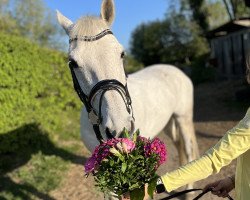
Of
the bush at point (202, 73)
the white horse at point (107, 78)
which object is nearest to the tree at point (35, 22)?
the bush at point (202, 73)

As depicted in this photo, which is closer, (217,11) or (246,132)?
(246,132)

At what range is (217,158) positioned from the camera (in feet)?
5.69

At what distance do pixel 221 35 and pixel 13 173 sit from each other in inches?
601

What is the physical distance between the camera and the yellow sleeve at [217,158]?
167 centimetres

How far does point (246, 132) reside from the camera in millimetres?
1648

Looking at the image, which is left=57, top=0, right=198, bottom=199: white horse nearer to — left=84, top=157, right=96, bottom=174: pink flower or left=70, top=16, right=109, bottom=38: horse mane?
left=70, top=16, right=109, bottom=38: horse mane

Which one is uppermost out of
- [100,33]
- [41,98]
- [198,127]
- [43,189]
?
[100,33]

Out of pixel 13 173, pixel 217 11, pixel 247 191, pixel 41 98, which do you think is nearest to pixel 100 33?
pixel 247 191

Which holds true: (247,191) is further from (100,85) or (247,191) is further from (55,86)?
(55,86)

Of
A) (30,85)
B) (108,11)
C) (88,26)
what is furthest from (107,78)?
(30,85)

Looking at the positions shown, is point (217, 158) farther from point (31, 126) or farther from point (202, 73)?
point (202, 73)

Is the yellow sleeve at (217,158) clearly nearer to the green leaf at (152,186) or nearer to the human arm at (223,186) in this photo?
the green leaf at (152,186)

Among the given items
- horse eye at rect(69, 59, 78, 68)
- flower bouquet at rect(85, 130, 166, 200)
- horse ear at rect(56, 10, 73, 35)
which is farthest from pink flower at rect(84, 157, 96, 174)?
horse ear at rect(56, 10, 73, 35)

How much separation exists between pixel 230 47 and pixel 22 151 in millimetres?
13274
